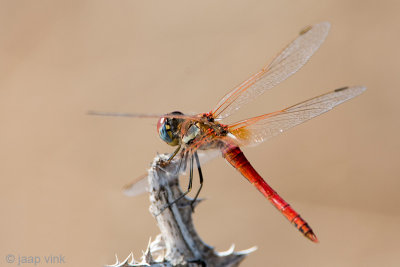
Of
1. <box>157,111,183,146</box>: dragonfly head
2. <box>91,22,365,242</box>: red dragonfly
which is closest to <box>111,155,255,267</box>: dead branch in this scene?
<box>91,22,365,242</box>: red dragonfly

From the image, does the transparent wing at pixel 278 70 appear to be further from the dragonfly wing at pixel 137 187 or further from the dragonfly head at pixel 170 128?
the dragonfly wing at pixel 137 187

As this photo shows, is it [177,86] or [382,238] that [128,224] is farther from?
[382,238]

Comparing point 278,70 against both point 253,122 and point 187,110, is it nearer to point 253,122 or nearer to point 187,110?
point 253,122

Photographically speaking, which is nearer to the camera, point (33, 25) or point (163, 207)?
point (163, 207)

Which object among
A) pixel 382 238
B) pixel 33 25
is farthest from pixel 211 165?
pixel 33 25

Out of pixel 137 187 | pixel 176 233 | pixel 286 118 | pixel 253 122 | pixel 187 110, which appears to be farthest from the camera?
pixel 187 110

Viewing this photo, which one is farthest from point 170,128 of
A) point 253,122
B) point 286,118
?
point 286,118

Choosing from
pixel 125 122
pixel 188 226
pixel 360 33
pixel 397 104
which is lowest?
pixel 188 226
